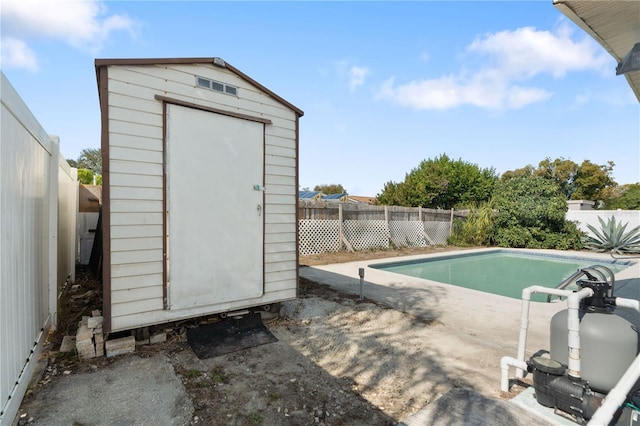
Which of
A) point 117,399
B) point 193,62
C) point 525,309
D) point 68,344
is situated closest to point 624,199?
point 525,309

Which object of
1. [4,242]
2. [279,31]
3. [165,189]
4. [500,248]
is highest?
[279,31]

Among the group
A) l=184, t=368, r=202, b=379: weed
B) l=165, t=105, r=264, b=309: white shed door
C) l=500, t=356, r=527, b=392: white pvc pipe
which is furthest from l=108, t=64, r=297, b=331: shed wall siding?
l=500, t=356, r=527, b=392: white pvc pipe

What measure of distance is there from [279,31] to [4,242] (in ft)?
21.3

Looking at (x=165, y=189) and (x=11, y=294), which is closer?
(x=11, y=294)

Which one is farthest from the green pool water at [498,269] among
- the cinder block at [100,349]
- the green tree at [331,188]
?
the green tree at [331,188]

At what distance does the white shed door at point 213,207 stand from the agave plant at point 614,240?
1378cm

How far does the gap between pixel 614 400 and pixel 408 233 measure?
11240 millimetres

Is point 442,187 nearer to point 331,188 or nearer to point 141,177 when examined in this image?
point 141,177

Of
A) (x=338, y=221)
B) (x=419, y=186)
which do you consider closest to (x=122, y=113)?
(x=338, y=221)

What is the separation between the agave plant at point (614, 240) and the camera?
37.0ft

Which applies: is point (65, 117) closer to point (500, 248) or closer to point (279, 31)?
point (279, 31)

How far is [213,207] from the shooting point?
3297 mm

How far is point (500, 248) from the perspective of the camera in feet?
41.7

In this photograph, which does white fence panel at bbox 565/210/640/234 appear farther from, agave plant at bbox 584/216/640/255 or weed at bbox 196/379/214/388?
A: weed at bbox 196/379/214/388
